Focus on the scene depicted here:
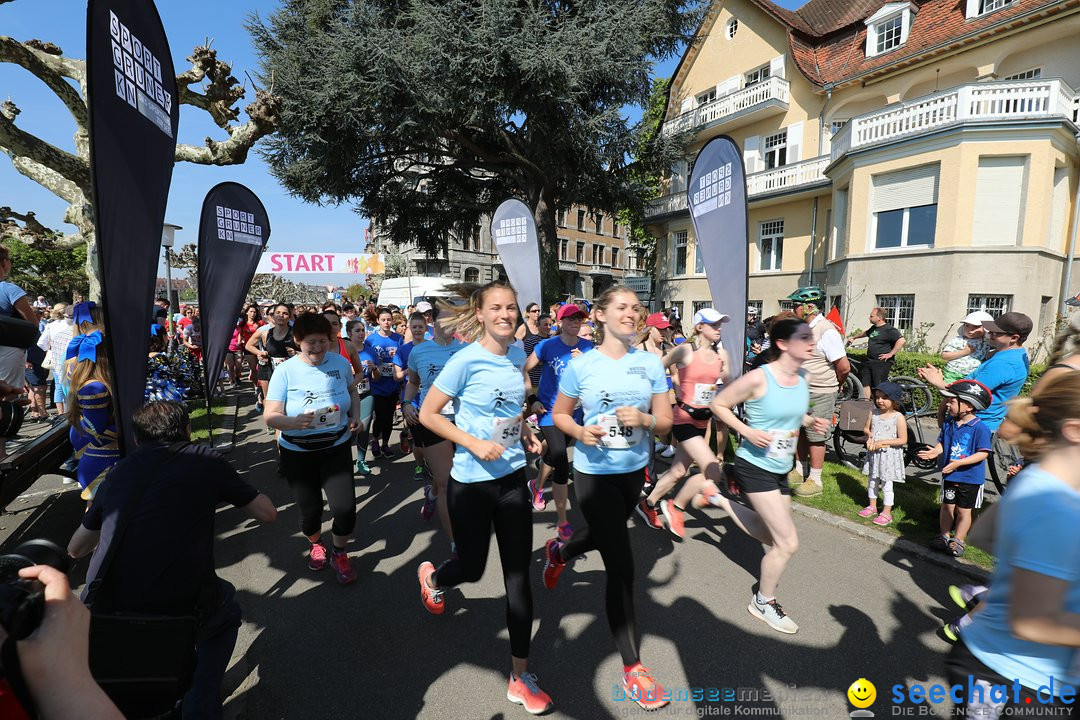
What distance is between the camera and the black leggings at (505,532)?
2596 millimetres

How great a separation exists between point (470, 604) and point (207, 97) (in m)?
7.53

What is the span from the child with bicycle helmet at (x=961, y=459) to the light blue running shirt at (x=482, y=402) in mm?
3603

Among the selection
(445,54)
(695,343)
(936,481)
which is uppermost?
(445,54)

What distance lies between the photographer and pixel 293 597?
3635 millimetres

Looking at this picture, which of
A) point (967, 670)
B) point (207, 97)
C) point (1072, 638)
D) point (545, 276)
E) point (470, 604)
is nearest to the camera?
point (1072, 638)

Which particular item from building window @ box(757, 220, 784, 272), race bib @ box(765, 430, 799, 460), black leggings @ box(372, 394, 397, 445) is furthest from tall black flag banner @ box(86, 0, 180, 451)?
building window @ box(757, 220, 784, 272)

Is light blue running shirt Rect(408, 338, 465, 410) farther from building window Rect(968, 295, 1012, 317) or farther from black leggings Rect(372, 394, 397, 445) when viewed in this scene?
building window Rect(968, 295, 1012, 317)

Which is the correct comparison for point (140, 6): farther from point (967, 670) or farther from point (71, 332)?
point (71, 332)

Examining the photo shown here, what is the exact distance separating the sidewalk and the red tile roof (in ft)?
61.0

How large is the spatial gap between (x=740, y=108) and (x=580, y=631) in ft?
74.9

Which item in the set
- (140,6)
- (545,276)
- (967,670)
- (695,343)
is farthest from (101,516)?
(545,276)

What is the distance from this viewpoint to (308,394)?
358 cm

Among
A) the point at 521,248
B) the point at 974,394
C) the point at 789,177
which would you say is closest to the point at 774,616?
the point at 974,394

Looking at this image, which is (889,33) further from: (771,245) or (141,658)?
(141,658)
